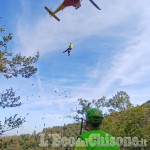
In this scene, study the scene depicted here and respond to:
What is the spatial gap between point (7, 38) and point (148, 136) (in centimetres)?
3530

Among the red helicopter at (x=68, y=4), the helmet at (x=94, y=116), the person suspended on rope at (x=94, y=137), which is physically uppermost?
the red helicopter at (x=68, y=4)

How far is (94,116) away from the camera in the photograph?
165 inches

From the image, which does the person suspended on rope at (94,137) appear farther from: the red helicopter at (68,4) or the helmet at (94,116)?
the red helicopter at (68,4)

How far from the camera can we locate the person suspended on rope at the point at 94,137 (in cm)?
414

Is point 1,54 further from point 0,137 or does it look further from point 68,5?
point 68,5

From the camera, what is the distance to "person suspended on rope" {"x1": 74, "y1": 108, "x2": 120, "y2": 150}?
13.6 feet

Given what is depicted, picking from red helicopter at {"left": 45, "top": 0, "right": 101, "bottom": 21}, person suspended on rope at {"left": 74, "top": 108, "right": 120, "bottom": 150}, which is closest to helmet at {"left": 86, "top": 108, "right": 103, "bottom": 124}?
person suspended on rope at {"left": 74, "top": 108, "right": 120, "bottom": 150}

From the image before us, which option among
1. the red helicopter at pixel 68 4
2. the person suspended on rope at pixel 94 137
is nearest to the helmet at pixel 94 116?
the person suspended on rope at pixel 94 137

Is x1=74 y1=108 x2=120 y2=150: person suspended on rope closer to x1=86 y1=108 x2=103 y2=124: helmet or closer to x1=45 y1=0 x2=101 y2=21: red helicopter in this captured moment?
x1=86 y1=108 x2=103 y2=124: helmet

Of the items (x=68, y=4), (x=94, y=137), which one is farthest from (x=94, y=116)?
(x=68, y=4)

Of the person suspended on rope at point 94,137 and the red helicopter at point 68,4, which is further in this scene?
the red helicopter at point 68,4

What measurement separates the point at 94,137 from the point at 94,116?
11.7 inches

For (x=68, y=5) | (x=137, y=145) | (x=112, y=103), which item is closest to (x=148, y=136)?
(x=137, y=145)

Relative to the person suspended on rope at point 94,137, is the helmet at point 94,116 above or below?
above
